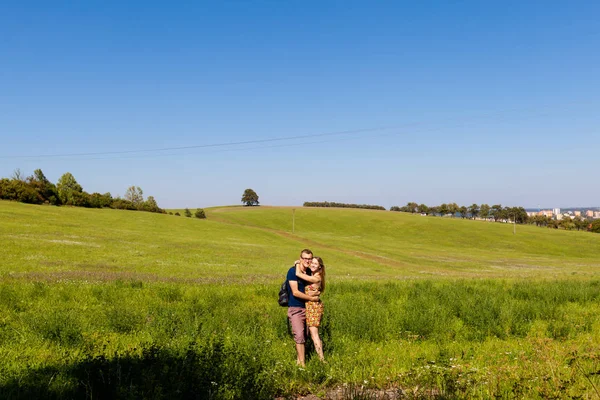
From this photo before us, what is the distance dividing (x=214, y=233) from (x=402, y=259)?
28.9 meters

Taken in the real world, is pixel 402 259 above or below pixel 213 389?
below

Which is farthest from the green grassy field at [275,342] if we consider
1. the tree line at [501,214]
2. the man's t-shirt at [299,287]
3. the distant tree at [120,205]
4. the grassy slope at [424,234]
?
the tree line at [501,214]

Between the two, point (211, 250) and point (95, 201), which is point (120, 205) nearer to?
point (95, 201)

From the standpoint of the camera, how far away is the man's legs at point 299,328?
784cm

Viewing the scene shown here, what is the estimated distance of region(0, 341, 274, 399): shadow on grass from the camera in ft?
17.7

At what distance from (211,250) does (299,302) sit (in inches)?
1343

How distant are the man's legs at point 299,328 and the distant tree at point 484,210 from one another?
595 ft

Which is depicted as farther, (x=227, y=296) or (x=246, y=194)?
(x=246, y=194)

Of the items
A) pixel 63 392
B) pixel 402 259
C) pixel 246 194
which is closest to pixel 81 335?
pixel 63 392

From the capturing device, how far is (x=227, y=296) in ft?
46.3

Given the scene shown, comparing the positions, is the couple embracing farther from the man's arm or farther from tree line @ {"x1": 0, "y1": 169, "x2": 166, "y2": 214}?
tree line @ {"x1": 0, "y1": 169, "x2": 166, "y2": 214}

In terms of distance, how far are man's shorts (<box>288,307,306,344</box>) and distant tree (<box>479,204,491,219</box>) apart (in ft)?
595

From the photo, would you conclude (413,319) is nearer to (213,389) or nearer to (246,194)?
(213,389)

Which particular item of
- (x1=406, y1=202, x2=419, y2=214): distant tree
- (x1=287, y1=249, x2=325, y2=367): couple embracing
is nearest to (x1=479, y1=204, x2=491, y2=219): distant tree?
(x1=406, y1=202, x2=419, y2=214): distant tree
